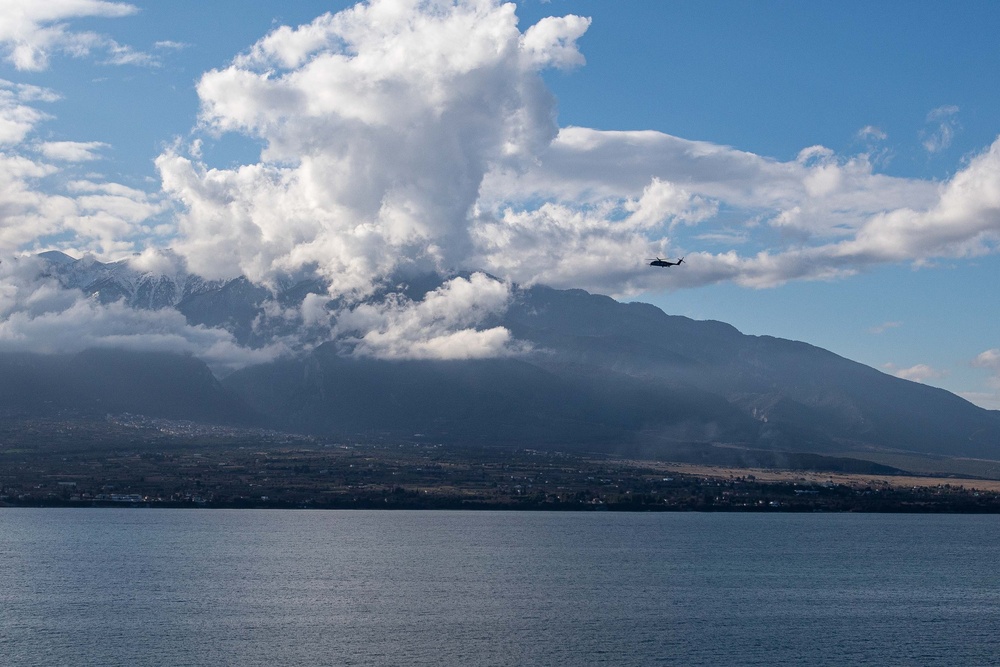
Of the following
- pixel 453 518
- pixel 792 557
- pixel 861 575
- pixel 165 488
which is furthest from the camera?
pixel 165 488

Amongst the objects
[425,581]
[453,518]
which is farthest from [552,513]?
[425,581]

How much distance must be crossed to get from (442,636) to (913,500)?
14706cm

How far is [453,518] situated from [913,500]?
8102cm

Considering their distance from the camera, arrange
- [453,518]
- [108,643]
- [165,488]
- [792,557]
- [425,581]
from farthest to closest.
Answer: [165,488] < [453,518] < [792,557] < [425,581] < [108,643]

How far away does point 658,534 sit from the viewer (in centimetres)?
15138

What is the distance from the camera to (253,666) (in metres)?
64.7

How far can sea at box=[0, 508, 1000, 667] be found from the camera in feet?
228

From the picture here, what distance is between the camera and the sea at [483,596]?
69.5 metres

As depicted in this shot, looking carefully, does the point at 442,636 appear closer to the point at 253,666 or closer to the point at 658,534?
the point at 253,666

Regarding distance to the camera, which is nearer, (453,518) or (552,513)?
(453,518)

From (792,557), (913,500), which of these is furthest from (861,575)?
(913,500)

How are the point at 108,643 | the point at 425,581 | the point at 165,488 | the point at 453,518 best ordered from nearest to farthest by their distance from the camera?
the point at 108,643, the point at 425,581, the point at 453,518, the point at 165,488

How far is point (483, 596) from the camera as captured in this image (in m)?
89.7

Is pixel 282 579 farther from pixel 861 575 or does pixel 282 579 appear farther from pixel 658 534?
pixel 658 534
